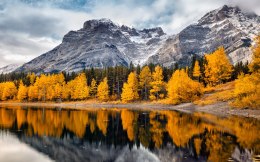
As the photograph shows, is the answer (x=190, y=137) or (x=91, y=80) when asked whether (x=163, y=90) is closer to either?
(x=91, y=80)

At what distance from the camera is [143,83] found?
12575cm

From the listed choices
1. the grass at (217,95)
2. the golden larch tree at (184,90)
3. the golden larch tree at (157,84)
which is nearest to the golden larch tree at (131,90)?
the golden larch tree at (157,84)

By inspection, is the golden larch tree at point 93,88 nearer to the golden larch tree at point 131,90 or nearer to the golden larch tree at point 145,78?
the golden larch tree at point 131,90

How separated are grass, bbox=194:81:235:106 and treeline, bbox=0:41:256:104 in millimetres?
3721

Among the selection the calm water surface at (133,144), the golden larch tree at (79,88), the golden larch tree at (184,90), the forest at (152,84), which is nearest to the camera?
the calm water surface at (133,144)

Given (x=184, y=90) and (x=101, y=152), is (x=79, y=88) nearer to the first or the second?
(x=184, y=90)

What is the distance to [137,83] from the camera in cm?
12669

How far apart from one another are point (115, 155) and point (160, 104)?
7935 centimetres

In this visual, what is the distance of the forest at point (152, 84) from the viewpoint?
2741 inches

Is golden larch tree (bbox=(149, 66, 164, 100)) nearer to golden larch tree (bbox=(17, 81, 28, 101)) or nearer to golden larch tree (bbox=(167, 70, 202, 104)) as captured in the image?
golden larch tree (bbox=(167, 70, 202, 104))

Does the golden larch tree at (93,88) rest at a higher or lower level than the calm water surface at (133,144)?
higher

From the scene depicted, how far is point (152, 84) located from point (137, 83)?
29.9 ft

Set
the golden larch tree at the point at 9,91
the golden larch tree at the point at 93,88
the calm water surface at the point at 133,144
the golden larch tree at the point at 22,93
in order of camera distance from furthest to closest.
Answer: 1. the golden larch tree at the point at 9,91
2. the golden larch tree at the point at 22,93
3. the golden larch tree at the point at 93,88
4. the calm water surface at the point at 133,144

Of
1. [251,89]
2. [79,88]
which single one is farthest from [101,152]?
[79,88]
